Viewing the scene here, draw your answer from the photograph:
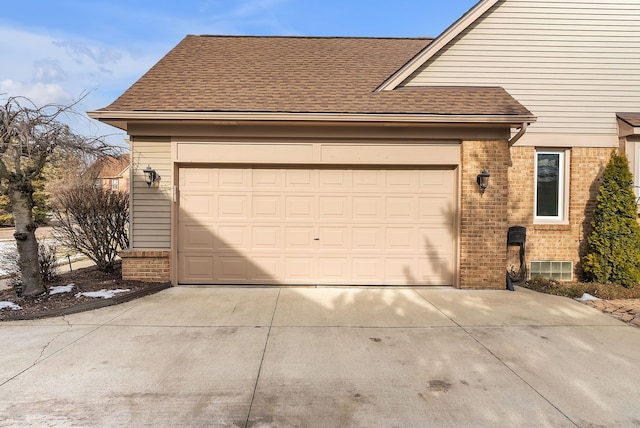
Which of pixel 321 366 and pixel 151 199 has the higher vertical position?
pixel 151 199

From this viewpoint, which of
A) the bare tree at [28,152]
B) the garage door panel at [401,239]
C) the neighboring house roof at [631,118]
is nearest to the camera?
the bare tree at [28,152]

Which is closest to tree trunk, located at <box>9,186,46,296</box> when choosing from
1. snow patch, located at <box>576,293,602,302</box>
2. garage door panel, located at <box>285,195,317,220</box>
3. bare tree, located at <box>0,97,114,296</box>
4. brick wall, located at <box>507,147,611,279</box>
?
bare tree, located at <box>0,97,114,296</box>

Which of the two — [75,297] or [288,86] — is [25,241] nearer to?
[75,297]

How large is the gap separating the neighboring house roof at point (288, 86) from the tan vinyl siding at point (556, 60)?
51 centimetres

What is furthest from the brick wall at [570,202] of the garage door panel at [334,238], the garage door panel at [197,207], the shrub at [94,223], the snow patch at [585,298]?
the shrub at [94,223]

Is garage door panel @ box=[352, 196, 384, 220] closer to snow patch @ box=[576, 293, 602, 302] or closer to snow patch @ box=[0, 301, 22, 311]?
snow patch @ box=[576, 293, 602, 302]

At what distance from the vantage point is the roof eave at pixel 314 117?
263 inches

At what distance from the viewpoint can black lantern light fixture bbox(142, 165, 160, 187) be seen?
6.96 meters

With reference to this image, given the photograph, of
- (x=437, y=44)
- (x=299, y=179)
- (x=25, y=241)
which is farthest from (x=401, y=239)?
(x=25, y=241)

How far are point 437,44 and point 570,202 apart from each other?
442 centimetres

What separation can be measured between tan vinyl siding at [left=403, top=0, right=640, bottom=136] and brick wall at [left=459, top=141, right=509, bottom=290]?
1684mm

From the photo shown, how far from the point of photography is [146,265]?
7047 millimetres

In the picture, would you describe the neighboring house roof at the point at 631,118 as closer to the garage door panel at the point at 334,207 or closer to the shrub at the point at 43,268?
the garage door panel at the point at 334,207

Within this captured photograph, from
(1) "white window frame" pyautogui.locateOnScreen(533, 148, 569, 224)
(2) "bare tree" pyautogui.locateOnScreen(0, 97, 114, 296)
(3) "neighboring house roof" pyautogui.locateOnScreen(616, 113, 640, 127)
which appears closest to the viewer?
(2) "bare tree" pyautogui.locateOnScreen(0, 97, 114, 296)
